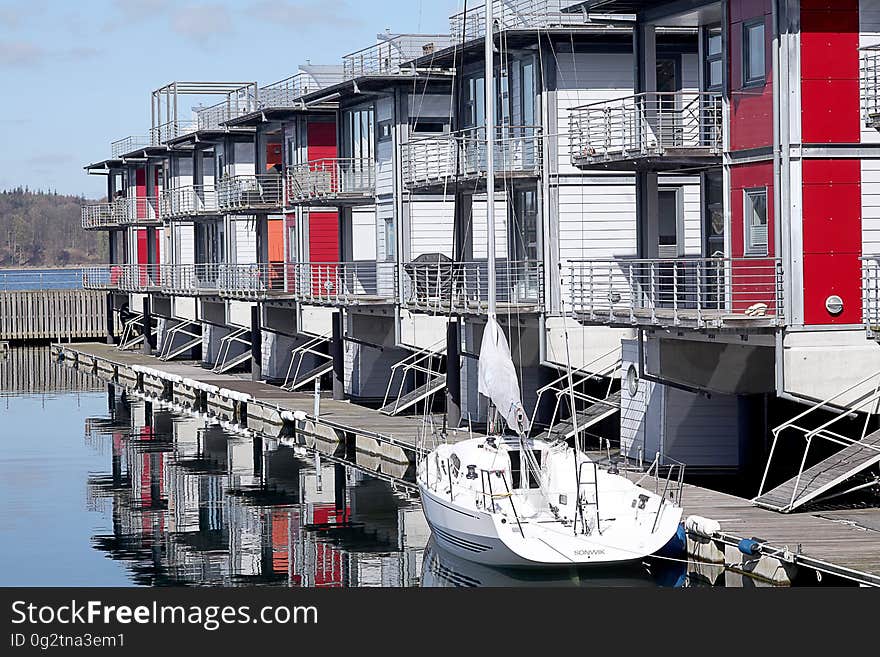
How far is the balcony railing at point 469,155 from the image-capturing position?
129ft

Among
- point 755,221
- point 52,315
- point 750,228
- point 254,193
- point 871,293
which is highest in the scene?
point 254,193

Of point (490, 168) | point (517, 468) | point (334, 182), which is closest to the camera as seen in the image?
point (517, 468)

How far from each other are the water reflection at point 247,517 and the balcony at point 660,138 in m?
8.71

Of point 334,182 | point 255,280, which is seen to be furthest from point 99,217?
point 334,182

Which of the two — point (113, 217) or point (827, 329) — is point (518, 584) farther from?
point (113, 217)

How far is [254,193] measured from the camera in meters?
63.0

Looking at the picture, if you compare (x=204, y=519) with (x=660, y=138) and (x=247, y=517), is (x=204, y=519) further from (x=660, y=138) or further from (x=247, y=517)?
(x=660, y=138)

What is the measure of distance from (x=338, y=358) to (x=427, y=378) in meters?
6.03

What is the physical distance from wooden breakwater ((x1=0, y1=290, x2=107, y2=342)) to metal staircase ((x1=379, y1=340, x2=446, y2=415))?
152ft

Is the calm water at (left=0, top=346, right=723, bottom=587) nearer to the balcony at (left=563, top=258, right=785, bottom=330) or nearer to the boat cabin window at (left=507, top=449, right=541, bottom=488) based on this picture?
the boat cabin window at (left=507, top=449, right=541, bottom=488)

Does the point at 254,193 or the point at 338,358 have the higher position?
the point at 254,193

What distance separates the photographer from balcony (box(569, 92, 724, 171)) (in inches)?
1261

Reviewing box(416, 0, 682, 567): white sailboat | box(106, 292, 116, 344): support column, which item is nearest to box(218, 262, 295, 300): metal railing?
box(106, 292, 116, 344): support column

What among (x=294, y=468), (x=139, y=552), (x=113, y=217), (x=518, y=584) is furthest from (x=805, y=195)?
(x=113, y=217)
